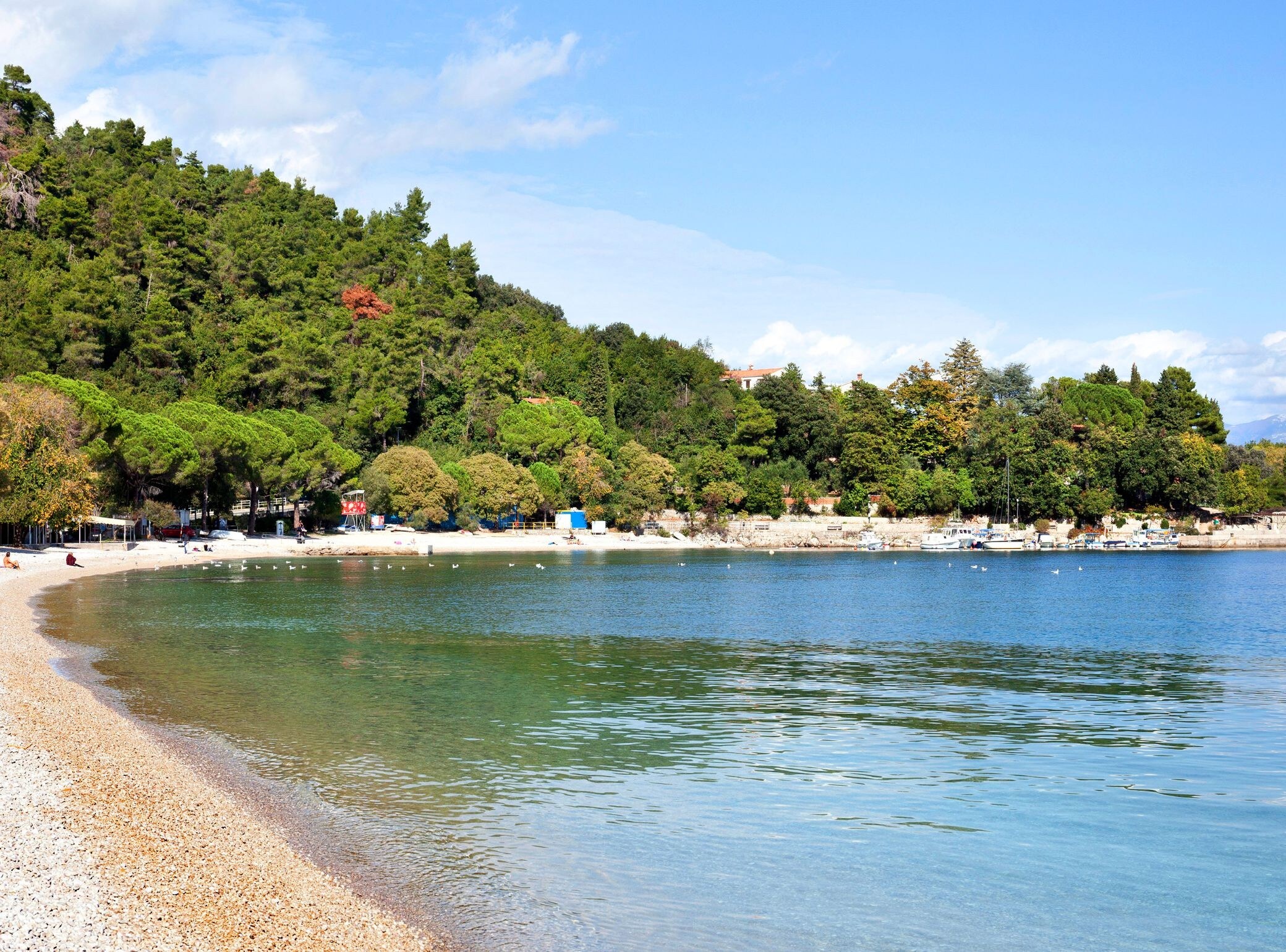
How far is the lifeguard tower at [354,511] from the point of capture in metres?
98.7

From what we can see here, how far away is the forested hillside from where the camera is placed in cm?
8406

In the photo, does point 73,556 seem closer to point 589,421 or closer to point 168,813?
point 168,813

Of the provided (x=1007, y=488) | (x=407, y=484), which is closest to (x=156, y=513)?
(x=407, y=484)

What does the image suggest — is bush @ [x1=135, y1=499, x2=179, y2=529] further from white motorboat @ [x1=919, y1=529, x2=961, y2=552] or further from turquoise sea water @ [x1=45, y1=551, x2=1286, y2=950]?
white motorboat @ [x1=919, y1=529, x2=961, y2=552]

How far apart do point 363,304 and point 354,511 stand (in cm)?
3243

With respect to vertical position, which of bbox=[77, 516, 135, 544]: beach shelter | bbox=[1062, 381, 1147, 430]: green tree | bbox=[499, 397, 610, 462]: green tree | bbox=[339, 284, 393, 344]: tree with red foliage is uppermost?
bbox=[339, 284, 393, 344]: tree with red foliage

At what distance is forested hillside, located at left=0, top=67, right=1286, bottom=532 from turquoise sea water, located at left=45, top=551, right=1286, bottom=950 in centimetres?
4417

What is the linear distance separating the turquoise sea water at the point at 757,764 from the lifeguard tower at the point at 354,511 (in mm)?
52767

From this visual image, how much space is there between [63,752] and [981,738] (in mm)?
16232

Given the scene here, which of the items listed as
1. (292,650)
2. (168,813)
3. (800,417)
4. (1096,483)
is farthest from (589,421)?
(168,813)

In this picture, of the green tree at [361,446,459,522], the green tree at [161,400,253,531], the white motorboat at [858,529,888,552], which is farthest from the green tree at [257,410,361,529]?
the white motorboat at [858,529,888,552]

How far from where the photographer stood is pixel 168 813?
13906 mm

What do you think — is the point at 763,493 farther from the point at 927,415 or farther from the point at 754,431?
the point at 927,415

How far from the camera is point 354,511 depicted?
98938 mm
